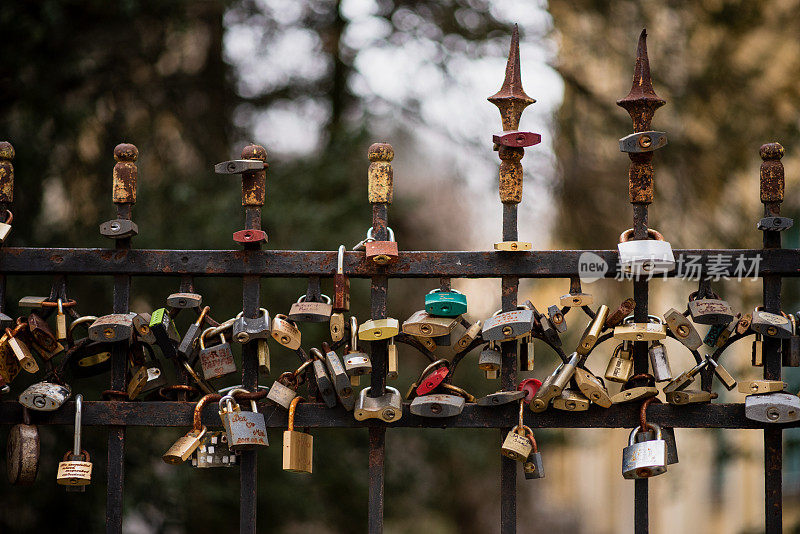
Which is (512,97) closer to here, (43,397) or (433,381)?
(433,381)

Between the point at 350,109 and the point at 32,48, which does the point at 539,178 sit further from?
the point at 32,48

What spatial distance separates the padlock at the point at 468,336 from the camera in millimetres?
2613

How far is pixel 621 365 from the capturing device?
8.75ft

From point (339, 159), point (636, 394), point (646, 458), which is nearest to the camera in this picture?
point (646, 458)

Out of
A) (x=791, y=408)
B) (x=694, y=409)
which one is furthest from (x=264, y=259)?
(x=791, y=408)

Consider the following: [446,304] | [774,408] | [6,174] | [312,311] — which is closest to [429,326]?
[446,304]

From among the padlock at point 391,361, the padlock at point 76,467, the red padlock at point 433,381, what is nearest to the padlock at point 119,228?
the padlock at point 76,467

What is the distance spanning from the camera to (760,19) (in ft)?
23.2

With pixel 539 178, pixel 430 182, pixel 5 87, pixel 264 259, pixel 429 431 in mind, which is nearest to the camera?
pixel 264 259

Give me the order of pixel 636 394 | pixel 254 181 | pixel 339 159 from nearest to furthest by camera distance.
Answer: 1. pixel 636 394
2. pixel 254 181
3. pixel 339 159

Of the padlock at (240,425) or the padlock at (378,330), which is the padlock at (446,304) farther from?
the padlock at (240,425)

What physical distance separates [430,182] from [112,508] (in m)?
6.10

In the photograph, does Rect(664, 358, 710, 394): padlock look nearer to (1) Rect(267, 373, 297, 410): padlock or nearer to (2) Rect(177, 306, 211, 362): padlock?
(1) Rect(267, 373, 297, 410): padlock

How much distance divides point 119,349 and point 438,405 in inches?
40.6
